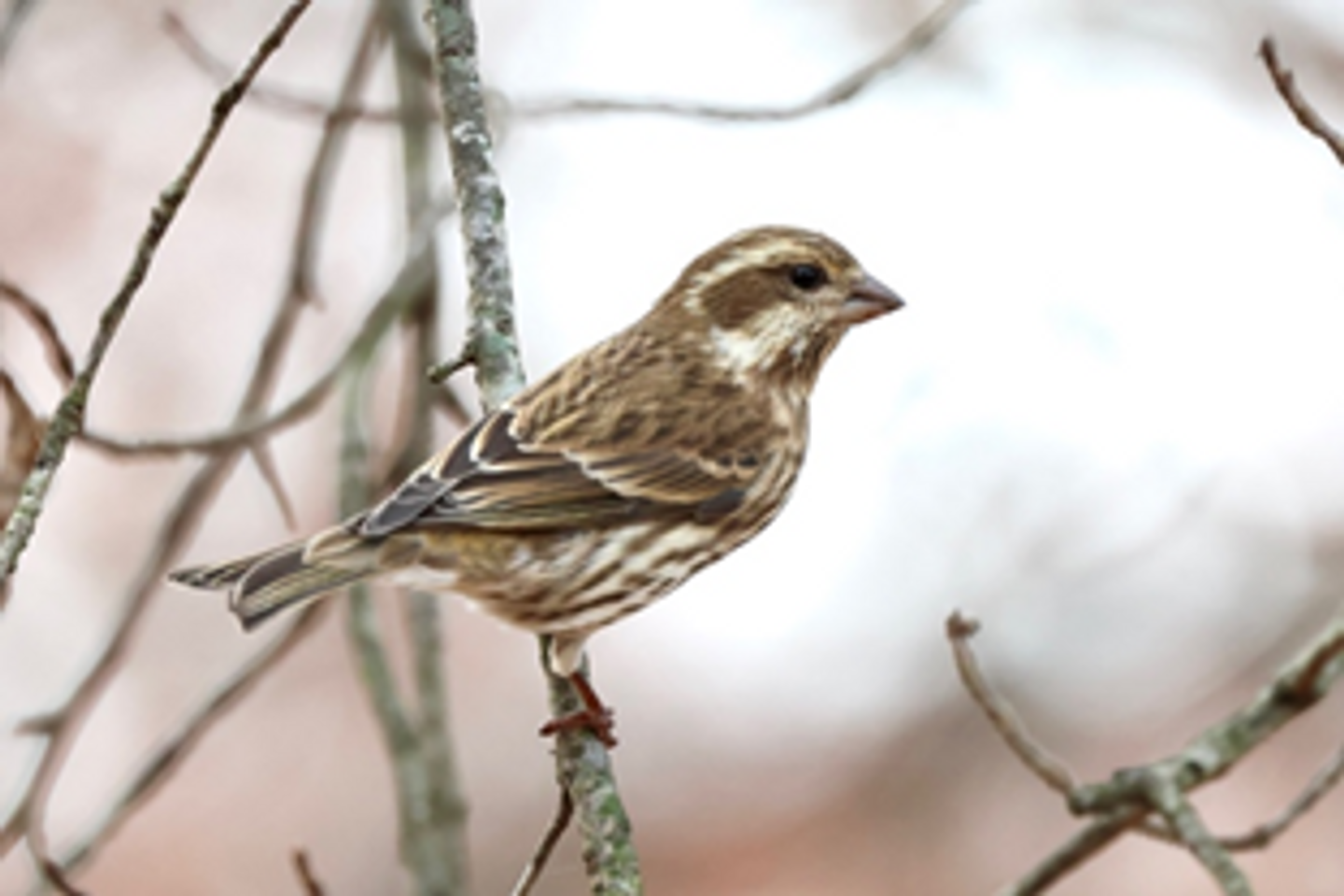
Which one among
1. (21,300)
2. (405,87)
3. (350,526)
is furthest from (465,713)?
(21,300)

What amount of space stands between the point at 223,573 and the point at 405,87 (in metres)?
2.46

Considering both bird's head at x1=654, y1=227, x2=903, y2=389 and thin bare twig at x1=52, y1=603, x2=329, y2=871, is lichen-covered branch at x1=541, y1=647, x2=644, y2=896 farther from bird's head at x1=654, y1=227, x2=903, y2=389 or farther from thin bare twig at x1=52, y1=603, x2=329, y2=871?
bird's head at x1=654, y1=227, x2=903, y2=389

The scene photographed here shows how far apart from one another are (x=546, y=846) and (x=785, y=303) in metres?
2.33

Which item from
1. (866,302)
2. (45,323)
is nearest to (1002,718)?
(45,323)

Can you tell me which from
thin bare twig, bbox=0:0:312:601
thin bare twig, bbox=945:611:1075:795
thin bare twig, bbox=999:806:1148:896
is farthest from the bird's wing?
thin bare twig, bbox=999:806:1148:896

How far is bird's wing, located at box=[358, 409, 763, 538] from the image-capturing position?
5.53 metres

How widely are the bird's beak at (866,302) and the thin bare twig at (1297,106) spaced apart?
2.50 m

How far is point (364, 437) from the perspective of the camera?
21.6 ft

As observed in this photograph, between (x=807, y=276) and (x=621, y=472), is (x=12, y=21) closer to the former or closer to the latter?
(x=621, y=472)

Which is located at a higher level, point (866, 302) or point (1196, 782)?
point (866, 302)

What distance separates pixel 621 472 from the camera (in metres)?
5.94

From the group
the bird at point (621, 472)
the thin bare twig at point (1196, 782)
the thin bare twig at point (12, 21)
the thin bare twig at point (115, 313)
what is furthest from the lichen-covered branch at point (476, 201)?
the thin bare twig at point (1196, 782)

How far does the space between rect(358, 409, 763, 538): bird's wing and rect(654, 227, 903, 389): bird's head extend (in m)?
0.41

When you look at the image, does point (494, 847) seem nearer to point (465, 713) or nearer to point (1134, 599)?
point (465, 713)
